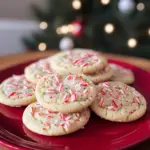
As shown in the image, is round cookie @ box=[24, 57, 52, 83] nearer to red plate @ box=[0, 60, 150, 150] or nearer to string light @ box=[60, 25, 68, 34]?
red plate @ box=[0, 60, 150, 150]

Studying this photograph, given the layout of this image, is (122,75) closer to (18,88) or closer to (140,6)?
(18,88)

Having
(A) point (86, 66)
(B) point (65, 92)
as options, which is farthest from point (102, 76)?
(B) point (65, 92)

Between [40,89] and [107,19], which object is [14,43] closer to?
[107,19]

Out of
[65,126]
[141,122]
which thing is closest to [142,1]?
[141,122]

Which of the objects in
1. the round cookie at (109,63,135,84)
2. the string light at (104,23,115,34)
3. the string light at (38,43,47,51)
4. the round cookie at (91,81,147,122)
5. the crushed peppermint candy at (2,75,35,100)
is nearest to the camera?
the round cookie at (91,81,147,122)

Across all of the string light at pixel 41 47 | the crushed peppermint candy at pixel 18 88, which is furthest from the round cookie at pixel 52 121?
the string light at pixel 41 47

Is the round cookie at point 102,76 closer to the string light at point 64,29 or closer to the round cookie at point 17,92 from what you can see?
the round cookie at point 17,92

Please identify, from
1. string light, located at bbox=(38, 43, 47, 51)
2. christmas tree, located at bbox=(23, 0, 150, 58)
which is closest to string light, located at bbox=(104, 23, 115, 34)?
christmas tree, located at bbox=(23, 0, 150, 58)
